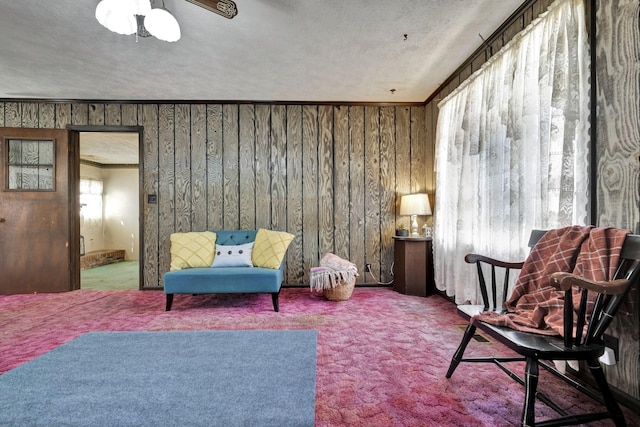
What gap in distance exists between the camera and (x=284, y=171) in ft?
13.2

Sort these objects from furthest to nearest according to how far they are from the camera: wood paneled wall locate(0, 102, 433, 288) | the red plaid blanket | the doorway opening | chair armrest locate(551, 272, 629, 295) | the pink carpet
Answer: the doorway opening, wood paneled wall locate(0, 102, 433, 288), the pink carpet, the red plaid blanket, chair armrest locate(551, 272, 629, 295)

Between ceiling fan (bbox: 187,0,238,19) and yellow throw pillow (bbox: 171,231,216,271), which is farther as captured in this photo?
yellow throw pillow (bbox: 171,231,216,271)

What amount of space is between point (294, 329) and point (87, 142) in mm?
5347

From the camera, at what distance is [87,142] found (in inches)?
212

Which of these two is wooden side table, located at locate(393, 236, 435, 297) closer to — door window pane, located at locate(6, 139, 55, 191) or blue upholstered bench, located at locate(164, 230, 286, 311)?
blue upholstered bench, located at locate(164, 230, 286, 311)

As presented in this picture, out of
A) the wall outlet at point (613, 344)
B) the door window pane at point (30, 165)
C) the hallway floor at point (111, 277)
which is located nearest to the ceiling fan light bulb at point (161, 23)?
the wall outlet at point (613, 344)

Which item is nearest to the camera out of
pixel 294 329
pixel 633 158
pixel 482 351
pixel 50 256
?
pixel 633 158

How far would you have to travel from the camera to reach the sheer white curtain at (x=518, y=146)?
5.40ft

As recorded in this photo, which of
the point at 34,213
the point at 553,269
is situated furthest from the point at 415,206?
the point at 34,213

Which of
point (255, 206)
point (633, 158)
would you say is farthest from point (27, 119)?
point (633, 158)

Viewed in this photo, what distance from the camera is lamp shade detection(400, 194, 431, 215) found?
363 centimetres

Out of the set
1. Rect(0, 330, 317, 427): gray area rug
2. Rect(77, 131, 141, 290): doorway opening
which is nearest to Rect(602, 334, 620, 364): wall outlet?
Rect(0, 330, 317, 427): gray area rug

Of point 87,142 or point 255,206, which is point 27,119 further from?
point 255,206

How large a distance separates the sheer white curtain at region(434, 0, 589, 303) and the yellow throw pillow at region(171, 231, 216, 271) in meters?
2.57
